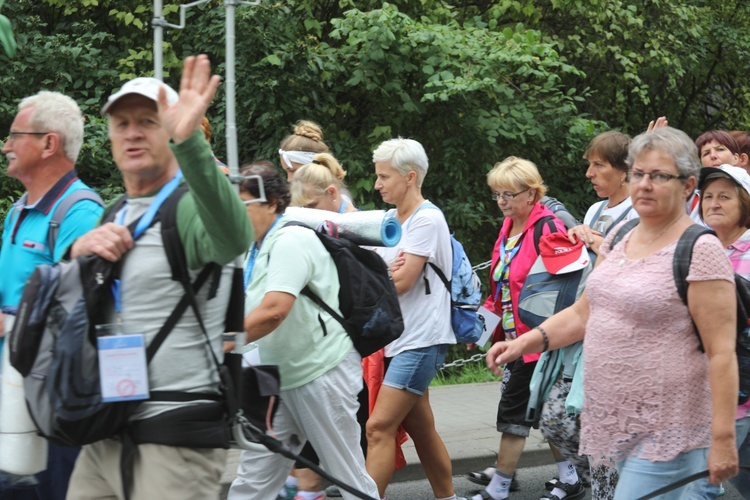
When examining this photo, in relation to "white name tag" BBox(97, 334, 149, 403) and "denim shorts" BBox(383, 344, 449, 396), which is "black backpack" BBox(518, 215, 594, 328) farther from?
"white name tag" BBox(97, 334, 149, 403)

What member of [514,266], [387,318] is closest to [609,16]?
[514,266]

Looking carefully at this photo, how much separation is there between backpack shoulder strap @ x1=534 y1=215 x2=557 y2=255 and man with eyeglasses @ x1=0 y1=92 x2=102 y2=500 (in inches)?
112

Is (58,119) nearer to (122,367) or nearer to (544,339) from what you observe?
(122,367)

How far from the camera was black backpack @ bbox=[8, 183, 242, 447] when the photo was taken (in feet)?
9.75

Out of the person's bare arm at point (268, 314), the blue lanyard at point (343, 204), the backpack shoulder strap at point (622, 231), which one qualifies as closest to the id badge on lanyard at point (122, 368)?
the person's bare arm at point (268, 314)

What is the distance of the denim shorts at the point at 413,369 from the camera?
18.9ft

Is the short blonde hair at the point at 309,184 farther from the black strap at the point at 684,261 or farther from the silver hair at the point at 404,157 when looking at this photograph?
the black strap at the point at 684,261

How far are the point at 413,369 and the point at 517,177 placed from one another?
1353 mm

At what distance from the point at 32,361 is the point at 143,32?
817 cm

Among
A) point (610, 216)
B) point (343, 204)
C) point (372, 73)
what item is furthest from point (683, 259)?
point (372, 73)

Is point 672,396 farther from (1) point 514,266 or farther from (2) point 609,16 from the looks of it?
(2) point 609,16

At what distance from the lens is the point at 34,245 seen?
4.07m

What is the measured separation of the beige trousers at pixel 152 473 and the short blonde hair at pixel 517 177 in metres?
3.50

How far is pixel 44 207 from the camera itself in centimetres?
414
